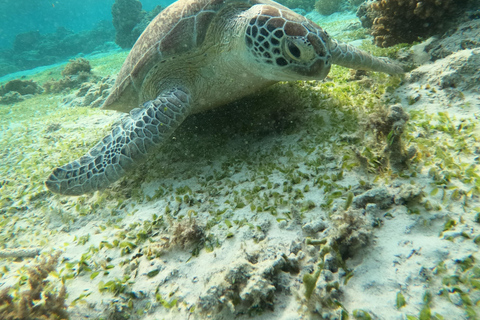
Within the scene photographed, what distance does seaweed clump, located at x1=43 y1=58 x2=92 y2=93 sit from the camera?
11.1 meters

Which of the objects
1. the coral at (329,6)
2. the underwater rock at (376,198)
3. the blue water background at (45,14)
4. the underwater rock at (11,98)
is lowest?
the underwater rock at (376,198)

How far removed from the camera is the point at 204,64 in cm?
284

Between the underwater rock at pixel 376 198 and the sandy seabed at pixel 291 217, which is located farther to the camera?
the underwater rock at pixel 376 198

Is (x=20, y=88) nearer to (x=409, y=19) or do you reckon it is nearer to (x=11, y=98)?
(x=11, y=98)

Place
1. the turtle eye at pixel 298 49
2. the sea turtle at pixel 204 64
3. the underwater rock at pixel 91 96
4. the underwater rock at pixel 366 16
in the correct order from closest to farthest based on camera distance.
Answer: the turtle eye at pixel 298 49
the sea turtle at pixel 204 64
the underwater rock at pixel 366 16
the underwater rock at pixel 91 96

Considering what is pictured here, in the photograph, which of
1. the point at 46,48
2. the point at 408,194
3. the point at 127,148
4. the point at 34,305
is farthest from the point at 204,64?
the point at 46,48

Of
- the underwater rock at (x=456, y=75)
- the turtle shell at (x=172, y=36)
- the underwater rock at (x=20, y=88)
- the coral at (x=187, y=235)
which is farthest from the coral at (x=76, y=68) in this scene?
the underwater rock at (x=456, y=75)

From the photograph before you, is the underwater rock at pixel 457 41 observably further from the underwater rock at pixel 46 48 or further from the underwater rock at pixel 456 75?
the underwater rock at pixel 46 48

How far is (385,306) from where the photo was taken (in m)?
1.10

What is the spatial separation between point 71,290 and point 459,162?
9.81 ft

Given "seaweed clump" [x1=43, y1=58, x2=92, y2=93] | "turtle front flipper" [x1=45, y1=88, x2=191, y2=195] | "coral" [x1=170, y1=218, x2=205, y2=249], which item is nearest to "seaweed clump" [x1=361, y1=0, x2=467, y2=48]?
"turtle front flipper" [x1=45, y1=88, x2=191, y2=195]

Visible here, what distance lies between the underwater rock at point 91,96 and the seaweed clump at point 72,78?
254 centimetres

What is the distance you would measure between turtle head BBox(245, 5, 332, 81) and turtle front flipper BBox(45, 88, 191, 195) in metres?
1.02

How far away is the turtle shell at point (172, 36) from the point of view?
2.69 m
